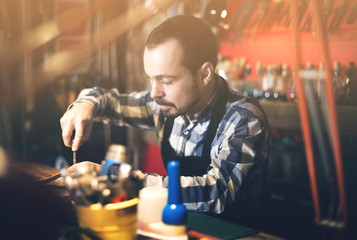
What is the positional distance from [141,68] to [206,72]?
6.90 ft

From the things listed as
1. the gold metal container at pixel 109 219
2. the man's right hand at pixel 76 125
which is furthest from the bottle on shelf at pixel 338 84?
the gold metal container at pixel 109 219

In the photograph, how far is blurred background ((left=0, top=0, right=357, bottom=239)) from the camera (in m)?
2.53

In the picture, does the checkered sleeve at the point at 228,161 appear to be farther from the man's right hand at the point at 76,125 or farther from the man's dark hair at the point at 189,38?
the man's right hand at the point at 76,125

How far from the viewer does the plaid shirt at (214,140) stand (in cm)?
128

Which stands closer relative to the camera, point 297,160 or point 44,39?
point 297,160

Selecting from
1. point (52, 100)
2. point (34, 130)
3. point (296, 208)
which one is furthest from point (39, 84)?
point (296, 208)

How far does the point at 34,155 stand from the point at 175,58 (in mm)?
2139

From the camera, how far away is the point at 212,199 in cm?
128

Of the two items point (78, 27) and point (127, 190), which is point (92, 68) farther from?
point (127, 190)

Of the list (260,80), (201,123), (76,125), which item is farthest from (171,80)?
(260,80)

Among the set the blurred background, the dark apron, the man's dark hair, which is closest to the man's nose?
the man's dark hair

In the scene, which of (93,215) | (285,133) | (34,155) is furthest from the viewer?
(34,155)

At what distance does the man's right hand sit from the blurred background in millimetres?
977

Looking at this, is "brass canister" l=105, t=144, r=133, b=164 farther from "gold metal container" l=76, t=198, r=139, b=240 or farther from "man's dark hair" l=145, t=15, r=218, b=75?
"man's dark hair" l=145, t=15, r=218, b=75
